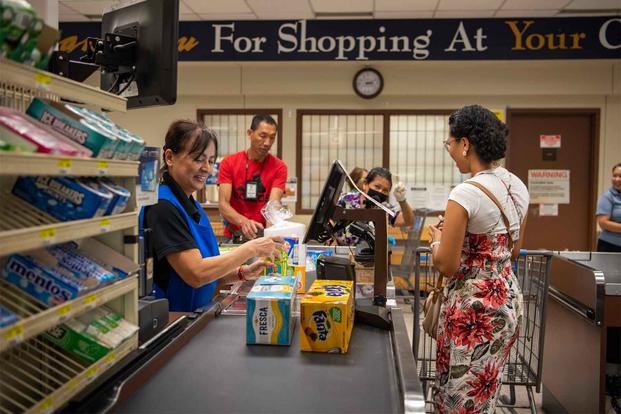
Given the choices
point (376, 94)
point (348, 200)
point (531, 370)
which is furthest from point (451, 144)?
point (376, 94)

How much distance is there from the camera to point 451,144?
221cm

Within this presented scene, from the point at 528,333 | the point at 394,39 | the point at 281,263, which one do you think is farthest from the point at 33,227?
the point at 394,39

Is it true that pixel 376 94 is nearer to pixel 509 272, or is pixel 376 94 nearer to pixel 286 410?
pixel 509 272

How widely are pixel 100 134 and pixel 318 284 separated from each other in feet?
2.91

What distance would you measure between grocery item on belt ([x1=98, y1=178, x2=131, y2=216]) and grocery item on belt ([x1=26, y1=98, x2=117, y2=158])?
2.9 inches

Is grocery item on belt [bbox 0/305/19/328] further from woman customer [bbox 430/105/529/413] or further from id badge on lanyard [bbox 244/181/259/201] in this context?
id badge on lanyard [bbox 244/181/259/201]

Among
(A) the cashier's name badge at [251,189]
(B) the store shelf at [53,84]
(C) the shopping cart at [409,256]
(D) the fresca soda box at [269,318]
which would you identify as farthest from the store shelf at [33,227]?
(C) the shopping cart at [409,256]

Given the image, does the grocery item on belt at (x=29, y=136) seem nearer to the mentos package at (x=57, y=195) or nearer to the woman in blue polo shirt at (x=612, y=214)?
the mentos package at (x=57, y=195)

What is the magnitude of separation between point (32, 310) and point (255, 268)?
1147 millimetres

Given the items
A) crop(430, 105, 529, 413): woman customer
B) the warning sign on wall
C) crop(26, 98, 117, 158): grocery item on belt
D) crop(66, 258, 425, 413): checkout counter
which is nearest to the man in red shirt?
crop(430, 105, 529, 413): woman customer

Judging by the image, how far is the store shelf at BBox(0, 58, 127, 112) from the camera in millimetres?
848

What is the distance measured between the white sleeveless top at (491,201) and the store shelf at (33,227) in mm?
1375

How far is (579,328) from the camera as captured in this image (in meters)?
2.79

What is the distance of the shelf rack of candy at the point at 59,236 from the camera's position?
0.85 metres
